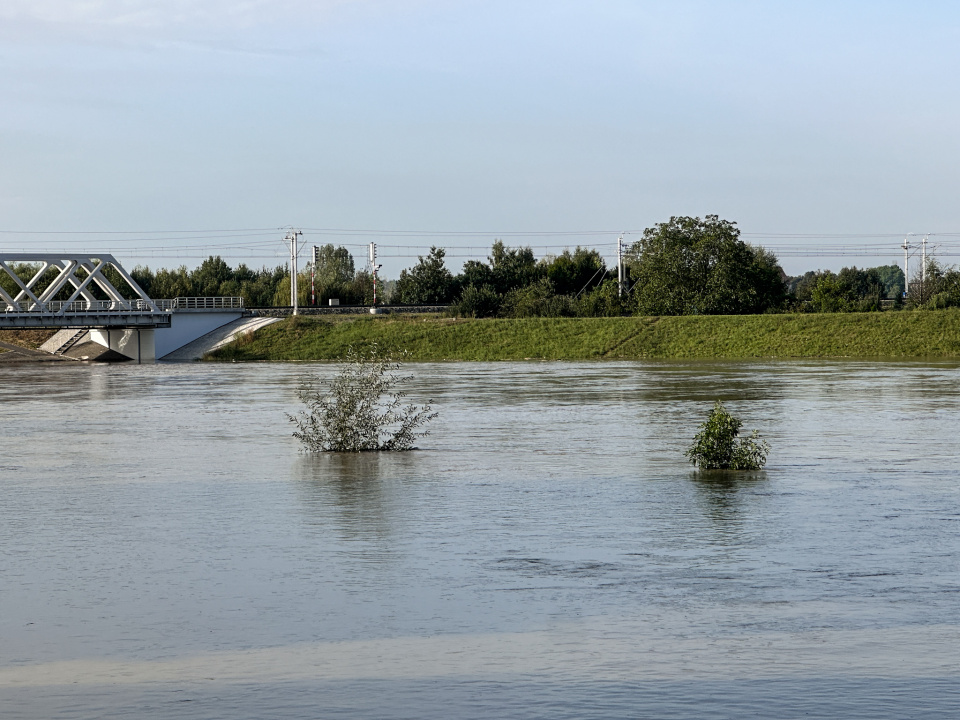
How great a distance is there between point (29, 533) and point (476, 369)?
52590 millimetres

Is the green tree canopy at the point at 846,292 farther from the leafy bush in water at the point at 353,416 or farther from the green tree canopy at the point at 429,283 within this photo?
the leafy bush in water at the point at 353,416

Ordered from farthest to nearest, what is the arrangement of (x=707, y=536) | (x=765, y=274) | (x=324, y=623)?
(x=765, y=274) < (x=707, y=536) < (x=324, y=623)

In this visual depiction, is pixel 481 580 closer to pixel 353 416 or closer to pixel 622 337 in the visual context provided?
pixel 353 416

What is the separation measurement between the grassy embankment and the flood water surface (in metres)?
57.5

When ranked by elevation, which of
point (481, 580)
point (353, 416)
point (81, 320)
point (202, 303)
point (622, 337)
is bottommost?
point (481, 580)

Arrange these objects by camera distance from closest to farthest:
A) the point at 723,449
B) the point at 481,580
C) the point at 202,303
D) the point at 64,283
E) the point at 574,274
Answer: the point at 481,580 → the point at 723,449 → the point at 64,283 → the point at 202,303 → the point at 574,274

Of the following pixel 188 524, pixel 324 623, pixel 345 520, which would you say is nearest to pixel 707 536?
pixel 345 520

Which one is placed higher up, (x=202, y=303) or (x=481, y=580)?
(x=202, y=303)

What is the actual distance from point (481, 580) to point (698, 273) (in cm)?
9300

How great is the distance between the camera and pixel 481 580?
453 inches

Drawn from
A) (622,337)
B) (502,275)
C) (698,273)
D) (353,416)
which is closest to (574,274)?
(502,275)

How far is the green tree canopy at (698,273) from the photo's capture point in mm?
99750

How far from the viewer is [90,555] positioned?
1288 centimetres

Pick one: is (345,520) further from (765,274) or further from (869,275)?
(869,275)
